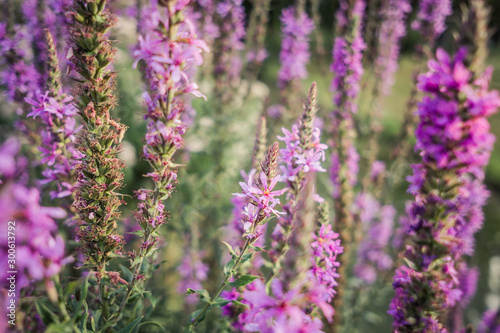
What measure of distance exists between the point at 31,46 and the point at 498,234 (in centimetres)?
720

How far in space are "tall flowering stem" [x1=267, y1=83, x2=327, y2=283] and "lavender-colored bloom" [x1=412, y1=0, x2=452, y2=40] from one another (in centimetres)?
302

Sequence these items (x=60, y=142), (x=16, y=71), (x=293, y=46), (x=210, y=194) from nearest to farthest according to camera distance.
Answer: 1. (x=60, y=142)
2. (x=16, y=71)
3. (x=210, y=194)
4. (x=293, y=46)

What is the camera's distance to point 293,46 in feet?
13.7

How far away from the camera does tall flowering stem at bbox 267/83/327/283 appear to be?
5.51ft

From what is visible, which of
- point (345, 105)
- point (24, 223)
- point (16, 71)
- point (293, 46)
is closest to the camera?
point (24, 223)

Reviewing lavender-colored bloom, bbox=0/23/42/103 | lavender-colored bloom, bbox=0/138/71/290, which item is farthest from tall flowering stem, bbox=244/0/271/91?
lavender-colored bloom, bbox=0/138/71/290

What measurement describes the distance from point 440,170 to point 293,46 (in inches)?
130

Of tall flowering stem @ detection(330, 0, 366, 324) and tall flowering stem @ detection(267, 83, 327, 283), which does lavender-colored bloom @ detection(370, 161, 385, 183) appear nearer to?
tall flowering stem @ detection(330, 0, 366, 324)

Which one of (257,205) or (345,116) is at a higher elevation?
(345,116)

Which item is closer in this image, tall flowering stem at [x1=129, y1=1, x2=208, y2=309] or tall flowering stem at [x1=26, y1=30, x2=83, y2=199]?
tall flowering stem at [x1=129, y1=1, x2=208, y2=309]

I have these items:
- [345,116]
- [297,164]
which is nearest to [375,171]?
[345,116]

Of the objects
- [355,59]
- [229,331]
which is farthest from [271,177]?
[355,59]

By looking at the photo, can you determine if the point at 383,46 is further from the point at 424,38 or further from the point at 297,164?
the point at 297,164

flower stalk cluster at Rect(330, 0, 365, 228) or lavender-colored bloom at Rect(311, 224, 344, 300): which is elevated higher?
flower stalk cluster at Rect(330, 0, 365, 228)
